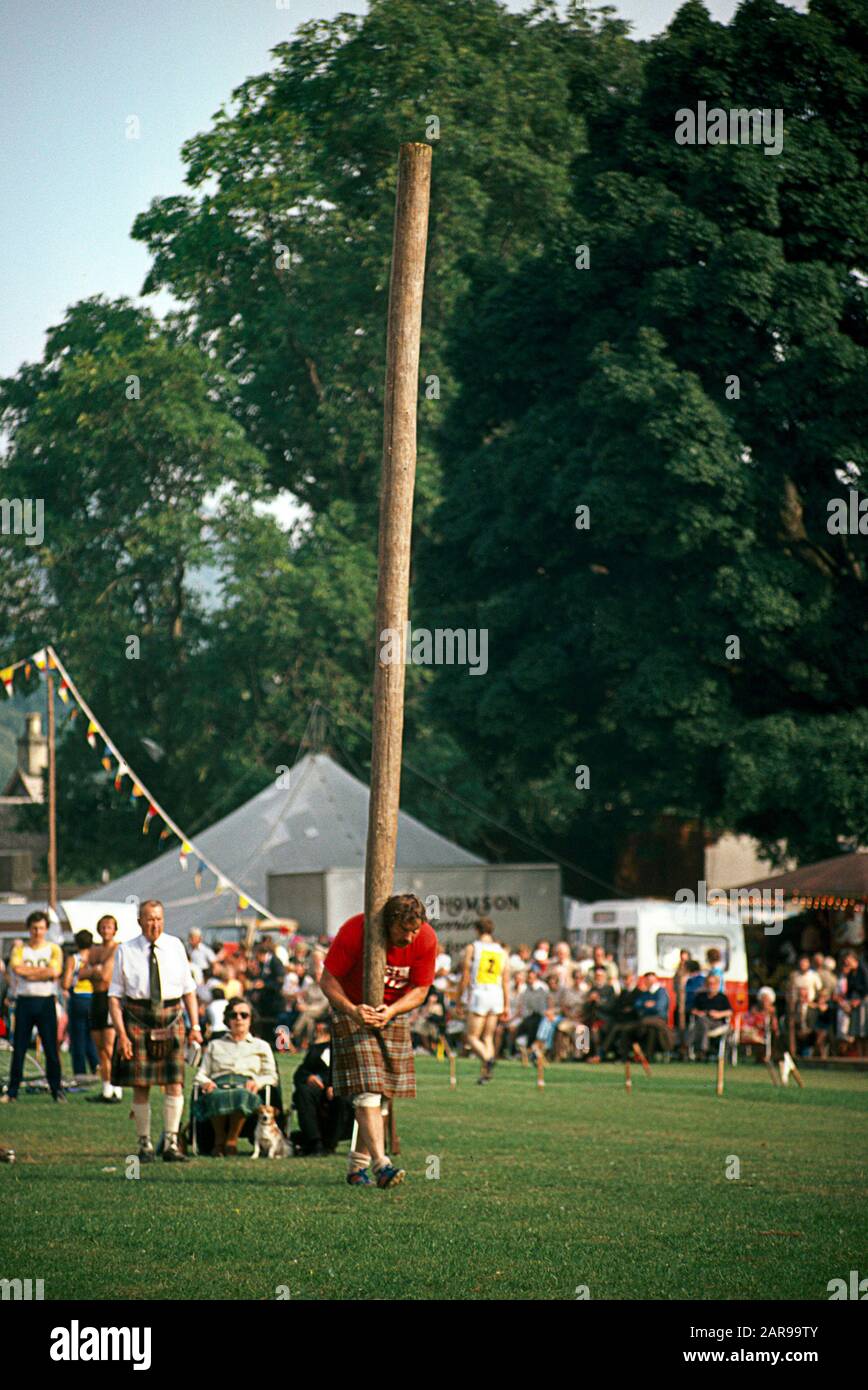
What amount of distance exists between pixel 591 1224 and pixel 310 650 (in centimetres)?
3695

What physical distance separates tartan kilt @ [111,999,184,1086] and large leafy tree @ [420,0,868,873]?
70.3ft

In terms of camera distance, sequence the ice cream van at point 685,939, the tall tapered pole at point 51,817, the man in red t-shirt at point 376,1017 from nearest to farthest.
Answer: the man in red t-shirt at point 376,1017, the tall tapered pole at point 51,817, the ice cream van at point 685,939

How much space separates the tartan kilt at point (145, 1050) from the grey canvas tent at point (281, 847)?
21.0 meters

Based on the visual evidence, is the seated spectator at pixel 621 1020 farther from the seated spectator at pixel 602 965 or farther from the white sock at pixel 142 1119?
the white sock at pixel 142 1119

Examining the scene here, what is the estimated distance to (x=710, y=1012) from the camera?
26.6 metres

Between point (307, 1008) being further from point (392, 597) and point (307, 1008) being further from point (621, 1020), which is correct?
point (392, 597)

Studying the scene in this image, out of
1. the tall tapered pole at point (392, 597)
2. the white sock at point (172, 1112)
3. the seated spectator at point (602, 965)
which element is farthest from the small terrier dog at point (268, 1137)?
the seated spectator at point (602, 965)

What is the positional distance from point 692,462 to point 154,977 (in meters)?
22.0

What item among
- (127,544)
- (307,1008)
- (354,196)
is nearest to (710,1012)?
(307,1008)

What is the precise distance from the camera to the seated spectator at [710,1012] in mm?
26375

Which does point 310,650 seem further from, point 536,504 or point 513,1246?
point 513,1246

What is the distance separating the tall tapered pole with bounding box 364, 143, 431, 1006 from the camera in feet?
36.7

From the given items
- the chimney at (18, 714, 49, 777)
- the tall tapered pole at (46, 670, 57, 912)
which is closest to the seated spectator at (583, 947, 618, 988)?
the tall tapered pole at (46, 670, 57, 912)

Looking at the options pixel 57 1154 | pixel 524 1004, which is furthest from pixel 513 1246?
pixel 524 1004
